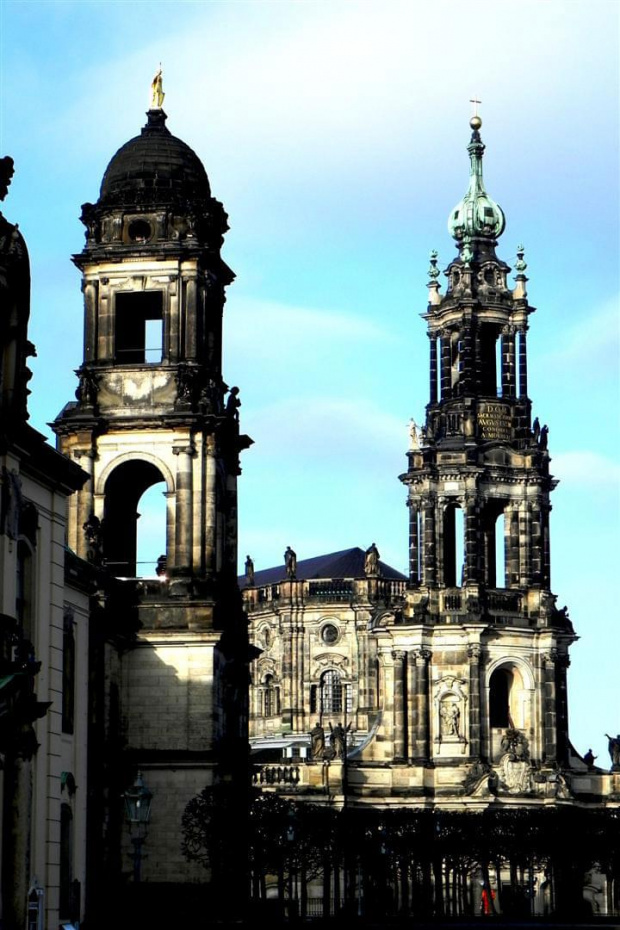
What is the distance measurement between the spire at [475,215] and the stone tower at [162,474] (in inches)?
1511

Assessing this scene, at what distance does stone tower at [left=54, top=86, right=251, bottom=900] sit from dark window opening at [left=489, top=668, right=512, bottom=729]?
3304 cm

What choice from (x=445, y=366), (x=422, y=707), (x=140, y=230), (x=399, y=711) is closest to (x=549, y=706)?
(x=422, y=707)

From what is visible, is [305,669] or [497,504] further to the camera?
[305,669]

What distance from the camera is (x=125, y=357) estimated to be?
221ft

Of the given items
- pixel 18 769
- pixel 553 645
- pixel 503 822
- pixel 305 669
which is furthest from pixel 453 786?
pixel 18 769

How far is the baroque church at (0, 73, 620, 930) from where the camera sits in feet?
163

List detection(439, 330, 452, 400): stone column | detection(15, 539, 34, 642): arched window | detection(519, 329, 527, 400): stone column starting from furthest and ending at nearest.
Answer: detection(439, 330, 452, 400): stone column < detection(519, 329, 527, 400): stone column < detection(15, 539, 34, 642): arched window

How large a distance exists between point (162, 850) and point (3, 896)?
1945cm

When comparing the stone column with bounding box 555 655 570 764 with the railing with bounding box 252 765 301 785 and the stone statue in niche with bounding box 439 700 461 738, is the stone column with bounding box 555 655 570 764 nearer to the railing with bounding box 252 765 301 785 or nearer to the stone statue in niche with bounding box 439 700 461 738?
the stone statue in niche with bounding box 439 700 461 738

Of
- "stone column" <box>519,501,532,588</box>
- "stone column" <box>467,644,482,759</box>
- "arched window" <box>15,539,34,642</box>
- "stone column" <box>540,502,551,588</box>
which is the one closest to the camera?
"arched window" <box>15,539,34,642</box>

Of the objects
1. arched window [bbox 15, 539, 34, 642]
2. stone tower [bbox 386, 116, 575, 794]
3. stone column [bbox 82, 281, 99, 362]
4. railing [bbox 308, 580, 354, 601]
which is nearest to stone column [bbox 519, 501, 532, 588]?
stone tower [bbox 386, 116, 575, 794]

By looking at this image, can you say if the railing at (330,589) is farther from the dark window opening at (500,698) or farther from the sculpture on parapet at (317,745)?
the sculpture on parapet at (317,745)

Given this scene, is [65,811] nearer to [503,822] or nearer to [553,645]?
[503,822]

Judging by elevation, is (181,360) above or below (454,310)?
below
